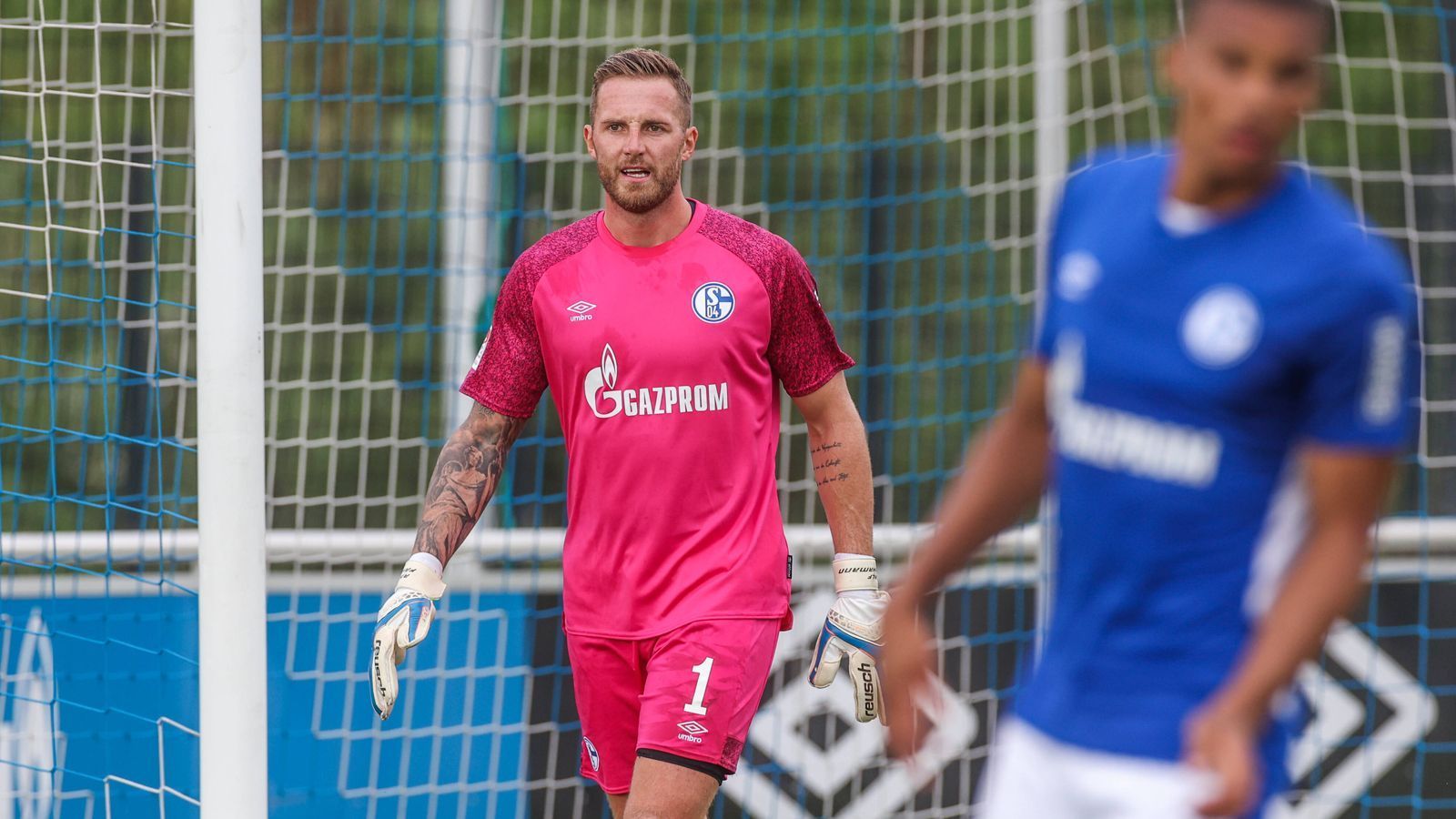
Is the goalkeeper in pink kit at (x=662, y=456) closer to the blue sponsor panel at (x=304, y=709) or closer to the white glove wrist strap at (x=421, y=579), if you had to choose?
the white glove wrist strap at (x=421, y=579)

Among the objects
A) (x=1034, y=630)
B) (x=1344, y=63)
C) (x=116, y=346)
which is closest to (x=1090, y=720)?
(x=1034, y=630)

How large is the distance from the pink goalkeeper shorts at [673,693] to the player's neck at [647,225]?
0.91m

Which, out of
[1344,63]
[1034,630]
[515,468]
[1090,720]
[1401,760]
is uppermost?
[1344,63]

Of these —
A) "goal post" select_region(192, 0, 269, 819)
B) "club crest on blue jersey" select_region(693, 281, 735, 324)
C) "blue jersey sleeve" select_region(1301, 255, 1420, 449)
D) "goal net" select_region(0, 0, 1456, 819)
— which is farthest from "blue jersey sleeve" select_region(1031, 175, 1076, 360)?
"goal net" select_region(0, 0, 1456, 819)

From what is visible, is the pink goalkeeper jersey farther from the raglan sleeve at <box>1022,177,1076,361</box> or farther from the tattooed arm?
the raglan sleeve at <box>1022,177,1076,361</box>

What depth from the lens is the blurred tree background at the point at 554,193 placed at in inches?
230

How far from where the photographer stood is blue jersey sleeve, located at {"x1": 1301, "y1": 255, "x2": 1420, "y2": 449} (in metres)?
1.71

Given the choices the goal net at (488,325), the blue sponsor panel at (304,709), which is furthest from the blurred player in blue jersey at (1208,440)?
the blue sponsor panel at (304,709)

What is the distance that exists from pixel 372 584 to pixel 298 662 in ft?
1.17

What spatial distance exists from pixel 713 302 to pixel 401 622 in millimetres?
1013

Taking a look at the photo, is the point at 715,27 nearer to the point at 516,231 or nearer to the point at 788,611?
the point at 516,231

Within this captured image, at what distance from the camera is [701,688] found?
3643mm

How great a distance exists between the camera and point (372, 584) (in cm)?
553

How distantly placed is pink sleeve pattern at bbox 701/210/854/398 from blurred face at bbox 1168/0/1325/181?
203 centimetres
